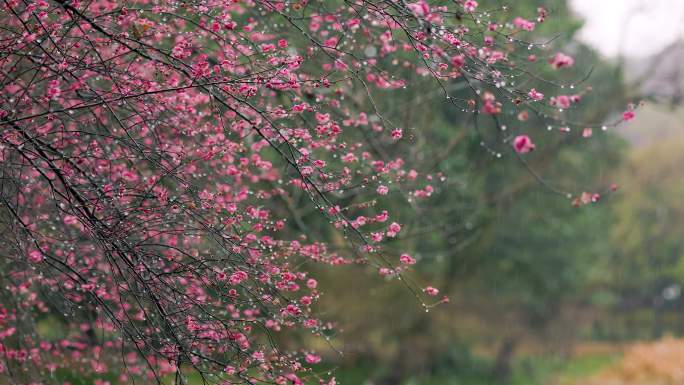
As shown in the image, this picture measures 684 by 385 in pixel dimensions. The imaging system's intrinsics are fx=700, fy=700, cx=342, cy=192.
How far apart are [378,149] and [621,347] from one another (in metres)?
21.4

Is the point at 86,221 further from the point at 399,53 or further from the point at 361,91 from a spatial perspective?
the point at 399,53

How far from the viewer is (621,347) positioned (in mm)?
25016

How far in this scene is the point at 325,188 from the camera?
3.87 metres

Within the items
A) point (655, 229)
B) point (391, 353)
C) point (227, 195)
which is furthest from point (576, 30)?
point (655, 229)

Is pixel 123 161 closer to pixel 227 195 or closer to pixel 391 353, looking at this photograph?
pixel 227 195

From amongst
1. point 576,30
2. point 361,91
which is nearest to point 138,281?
point 361,91

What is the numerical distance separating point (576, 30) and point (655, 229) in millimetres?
16316

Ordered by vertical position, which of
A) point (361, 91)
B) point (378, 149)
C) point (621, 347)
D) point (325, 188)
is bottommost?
point (325, 188)

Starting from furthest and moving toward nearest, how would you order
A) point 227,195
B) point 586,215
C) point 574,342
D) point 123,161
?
point 574,342 → point 586,215 → point 227,195 → point 123,161

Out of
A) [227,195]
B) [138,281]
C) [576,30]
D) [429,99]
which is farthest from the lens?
[576,30]

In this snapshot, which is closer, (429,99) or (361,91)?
(361,91)

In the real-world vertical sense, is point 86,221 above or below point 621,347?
below

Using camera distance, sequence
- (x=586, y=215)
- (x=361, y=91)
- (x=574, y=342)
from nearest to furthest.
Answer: (x=361, y=91) < (x=586, y=215) < (x=574, y=342)

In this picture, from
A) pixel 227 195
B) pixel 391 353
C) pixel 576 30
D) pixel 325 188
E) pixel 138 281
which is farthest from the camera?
pixel 391 353
